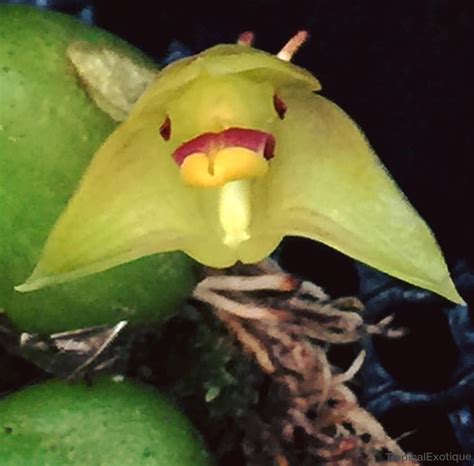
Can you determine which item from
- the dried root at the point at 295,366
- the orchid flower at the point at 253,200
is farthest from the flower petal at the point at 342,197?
the dried root at the point at 295,366

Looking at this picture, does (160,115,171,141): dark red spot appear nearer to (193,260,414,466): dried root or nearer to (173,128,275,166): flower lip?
(173,128,275,166): flower lip

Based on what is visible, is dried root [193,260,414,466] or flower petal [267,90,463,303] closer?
flower petal [267,90,463,303]

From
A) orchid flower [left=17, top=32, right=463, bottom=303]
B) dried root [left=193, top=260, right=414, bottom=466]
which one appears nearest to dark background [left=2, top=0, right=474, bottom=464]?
dried root [left=193, top=260, right=414, bottom=466]

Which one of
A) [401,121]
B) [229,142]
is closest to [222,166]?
[229,142]

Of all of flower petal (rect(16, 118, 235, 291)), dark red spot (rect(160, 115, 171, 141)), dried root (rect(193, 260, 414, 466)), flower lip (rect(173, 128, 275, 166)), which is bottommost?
dried root (rect(193, 260, 414, 466))

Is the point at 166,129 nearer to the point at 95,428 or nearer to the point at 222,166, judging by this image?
the point at 222,166

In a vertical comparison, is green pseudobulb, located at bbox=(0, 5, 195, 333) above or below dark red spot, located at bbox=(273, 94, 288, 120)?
below

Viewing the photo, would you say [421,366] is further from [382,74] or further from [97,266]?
[97,266]

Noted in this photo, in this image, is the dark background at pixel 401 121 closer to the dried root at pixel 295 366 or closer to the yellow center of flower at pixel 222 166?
the dried root at pixel 295 366
